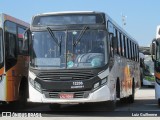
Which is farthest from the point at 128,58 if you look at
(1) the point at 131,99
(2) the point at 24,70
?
(2) the point at 24,70

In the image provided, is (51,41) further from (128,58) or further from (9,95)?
(128,58)

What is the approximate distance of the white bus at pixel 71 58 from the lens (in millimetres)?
14172

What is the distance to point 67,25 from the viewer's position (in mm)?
14750

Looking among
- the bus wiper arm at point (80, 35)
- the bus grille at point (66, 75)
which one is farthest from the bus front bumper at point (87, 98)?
the bus wiper arm at point (80, 35)

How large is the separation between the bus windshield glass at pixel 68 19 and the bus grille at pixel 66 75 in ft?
5.65

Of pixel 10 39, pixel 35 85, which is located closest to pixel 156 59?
pixel 35 85

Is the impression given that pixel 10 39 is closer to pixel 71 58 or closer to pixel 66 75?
pixel 71 58

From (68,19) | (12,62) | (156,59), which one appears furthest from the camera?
(156,59)

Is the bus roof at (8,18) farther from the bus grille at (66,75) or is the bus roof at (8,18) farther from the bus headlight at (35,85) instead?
the bus grille at (66,75)

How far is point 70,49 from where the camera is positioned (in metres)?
14.5

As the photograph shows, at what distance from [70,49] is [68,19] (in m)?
1.08

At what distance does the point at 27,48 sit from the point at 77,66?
182cm

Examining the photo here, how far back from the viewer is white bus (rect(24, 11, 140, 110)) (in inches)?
558

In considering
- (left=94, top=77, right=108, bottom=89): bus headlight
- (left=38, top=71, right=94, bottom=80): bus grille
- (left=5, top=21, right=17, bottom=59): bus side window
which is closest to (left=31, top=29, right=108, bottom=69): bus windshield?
(left=38, top=71, right=94, bottom=80): bus grille
